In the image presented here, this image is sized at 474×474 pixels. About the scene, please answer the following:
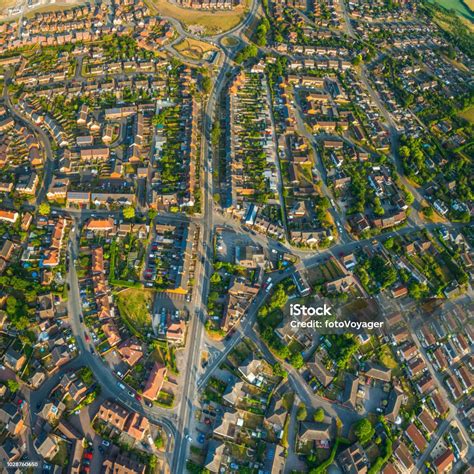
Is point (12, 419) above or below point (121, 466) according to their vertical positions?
below

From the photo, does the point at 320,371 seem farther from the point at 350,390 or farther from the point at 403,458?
the point at 403,458

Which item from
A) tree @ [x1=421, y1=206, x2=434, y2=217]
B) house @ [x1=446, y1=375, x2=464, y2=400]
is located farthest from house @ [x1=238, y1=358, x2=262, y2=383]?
tree @ [x1=421, y1=206, x2=434, y2=217]

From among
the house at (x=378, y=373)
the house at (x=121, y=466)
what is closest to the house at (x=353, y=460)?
the house at (x=378, y=373)

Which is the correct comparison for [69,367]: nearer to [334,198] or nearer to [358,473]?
[358,473]

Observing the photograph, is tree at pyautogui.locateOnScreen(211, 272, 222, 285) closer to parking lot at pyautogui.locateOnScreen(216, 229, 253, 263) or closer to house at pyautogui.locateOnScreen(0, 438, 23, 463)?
parking lot at pyautogui.locateOnScreen(216, 229, 253, 263)

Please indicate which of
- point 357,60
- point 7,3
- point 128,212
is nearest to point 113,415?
point 128,212

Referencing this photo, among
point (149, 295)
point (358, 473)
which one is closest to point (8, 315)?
point (149, 295)

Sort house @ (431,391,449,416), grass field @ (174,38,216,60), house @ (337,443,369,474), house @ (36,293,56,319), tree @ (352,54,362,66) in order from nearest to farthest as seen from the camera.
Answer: house @ (337,443,369,474) → house @ (431,391,449,416) → house @ (36,293,56,319) → grass field @ (174,38,216,60) → tree @ (352,54,362,66)
